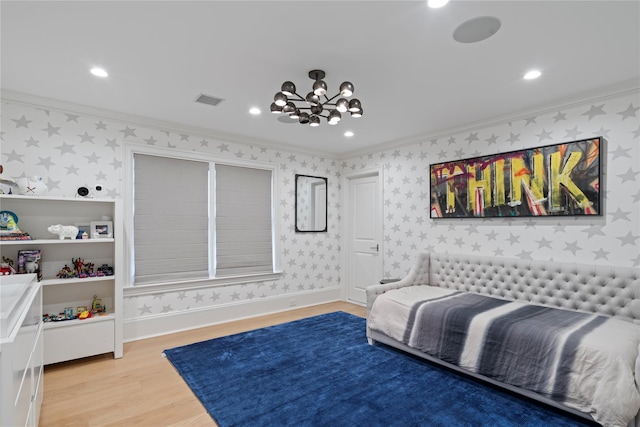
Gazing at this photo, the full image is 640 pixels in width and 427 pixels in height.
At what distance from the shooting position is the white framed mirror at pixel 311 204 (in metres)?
5.17

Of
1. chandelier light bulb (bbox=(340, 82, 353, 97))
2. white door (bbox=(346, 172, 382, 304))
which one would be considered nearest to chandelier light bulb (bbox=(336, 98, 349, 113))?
chandelier light bulb (bbox=(340, 82, 353, 97))

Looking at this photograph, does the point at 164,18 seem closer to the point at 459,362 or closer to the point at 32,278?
the point at 32,278

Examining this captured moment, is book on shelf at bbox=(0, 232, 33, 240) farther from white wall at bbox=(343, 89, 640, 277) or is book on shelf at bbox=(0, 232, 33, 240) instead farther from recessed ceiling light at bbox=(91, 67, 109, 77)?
white wall at bbox=(343, 89, 640, 277)

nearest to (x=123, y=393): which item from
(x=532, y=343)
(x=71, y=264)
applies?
(x=71, y=264)

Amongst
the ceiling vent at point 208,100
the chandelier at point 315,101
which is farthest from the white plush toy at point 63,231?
the chandelier at point 315,101

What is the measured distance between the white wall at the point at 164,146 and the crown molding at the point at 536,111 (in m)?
1.58

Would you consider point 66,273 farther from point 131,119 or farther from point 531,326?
point 531,326

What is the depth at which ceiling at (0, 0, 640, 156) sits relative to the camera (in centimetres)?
190

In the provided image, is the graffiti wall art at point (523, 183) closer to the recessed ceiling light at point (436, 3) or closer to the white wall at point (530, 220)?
the white wall at point (530, 220)

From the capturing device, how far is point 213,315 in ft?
A: 14.0

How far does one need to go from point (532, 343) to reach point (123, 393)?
3182mm

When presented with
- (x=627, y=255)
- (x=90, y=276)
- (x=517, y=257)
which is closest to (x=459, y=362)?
(x=517, y=257)

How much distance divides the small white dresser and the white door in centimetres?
406

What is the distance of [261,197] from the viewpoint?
15.7 ft
